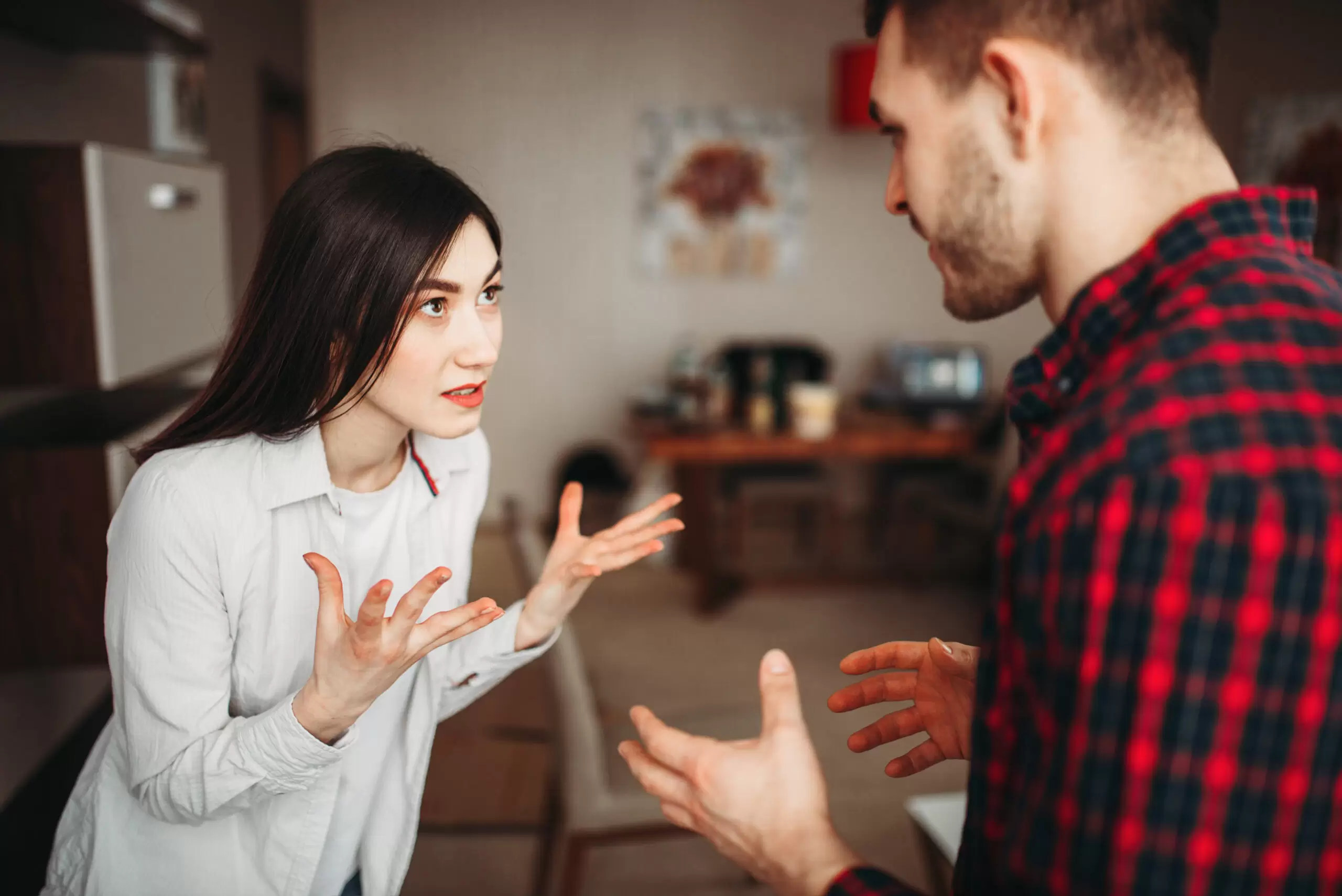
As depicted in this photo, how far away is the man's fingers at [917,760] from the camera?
3.40 feet

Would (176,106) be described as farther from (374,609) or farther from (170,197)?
(374,609)

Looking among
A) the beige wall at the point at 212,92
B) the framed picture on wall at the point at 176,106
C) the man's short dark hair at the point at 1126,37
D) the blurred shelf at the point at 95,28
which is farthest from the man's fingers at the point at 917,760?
the framed picture on wall at the point at 176,106

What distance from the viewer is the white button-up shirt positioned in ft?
3.18

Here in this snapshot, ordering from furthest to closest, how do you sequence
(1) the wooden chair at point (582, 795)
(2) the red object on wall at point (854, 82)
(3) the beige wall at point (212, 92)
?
(2) the red object on wall at point (854, 82) → (1) the wooden chair at point (582, 795) → (3) the beige wall at point (212, 92)

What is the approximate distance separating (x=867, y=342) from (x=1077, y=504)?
485 centimetres

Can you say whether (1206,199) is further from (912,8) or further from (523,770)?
(523,770)

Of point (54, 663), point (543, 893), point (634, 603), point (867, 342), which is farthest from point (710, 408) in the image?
point (54, 663)

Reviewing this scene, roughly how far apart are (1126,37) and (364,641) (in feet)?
2.57

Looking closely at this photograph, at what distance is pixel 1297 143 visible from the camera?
5.30 meters

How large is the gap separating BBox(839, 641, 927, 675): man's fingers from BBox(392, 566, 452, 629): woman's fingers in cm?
43

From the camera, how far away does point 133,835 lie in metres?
1.07

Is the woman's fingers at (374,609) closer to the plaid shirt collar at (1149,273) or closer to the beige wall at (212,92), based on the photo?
the plaid shirt collar at (1149,273)

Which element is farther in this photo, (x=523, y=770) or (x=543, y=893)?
(x=523, y=770)

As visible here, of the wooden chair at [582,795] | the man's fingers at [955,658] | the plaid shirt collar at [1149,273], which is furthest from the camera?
the wooden chair at [582,795]
